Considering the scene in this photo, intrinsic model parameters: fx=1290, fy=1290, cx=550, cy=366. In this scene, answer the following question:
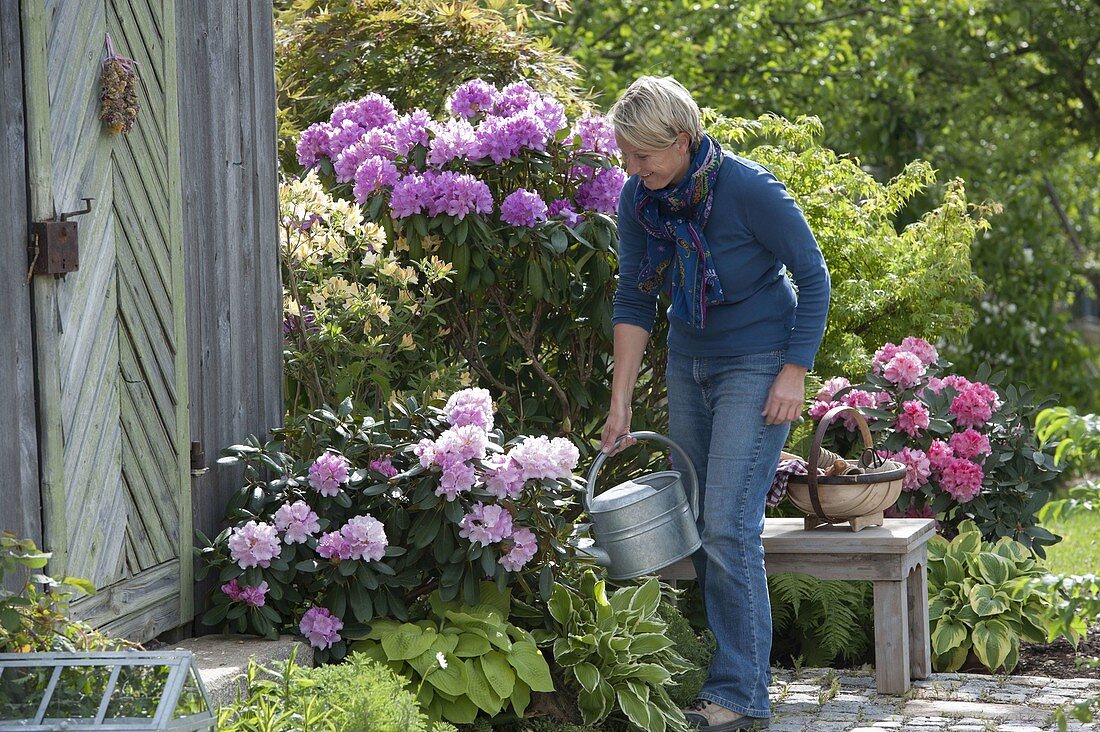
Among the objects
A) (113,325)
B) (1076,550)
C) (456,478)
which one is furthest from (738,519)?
(1076,550)

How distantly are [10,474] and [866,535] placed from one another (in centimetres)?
265

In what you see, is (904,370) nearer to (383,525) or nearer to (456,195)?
(456,195)

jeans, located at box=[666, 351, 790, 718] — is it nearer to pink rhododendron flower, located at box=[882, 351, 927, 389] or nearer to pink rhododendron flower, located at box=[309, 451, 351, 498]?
pink rhododendron flower, located at box=[309, 451, 351, 498]

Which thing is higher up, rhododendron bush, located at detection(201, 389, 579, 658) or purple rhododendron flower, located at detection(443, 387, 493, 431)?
purple rhododendron flower, located at detection(443, 387, 493, 431)

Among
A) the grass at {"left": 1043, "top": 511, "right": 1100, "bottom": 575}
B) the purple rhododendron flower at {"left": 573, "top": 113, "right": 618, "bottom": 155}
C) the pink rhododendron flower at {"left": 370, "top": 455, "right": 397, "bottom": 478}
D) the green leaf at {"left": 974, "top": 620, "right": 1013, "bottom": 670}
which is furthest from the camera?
the grass at {"left": 1043, "top": 511, "right": 1100, "bottom": 575}

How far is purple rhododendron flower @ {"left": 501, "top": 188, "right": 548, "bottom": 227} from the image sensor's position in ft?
14.7

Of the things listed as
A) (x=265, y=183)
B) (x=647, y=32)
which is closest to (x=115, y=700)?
(x=265, y=183)

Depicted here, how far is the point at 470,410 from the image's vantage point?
355 centimetres

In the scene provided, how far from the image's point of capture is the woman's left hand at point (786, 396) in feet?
11.7

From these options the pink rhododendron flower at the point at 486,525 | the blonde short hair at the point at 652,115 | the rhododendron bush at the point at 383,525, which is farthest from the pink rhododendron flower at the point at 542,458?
the blonde short hair at the point at 652,115

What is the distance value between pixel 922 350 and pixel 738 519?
1891mm

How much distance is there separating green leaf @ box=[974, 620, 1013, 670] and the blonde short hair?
218cm

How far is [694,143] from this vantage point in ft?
11.7

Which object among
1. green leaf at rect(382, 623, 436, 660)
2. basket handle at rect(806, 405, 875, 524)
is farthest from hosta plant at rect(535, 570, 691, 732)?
basket handle at rect(806, 405, 875, 524)
